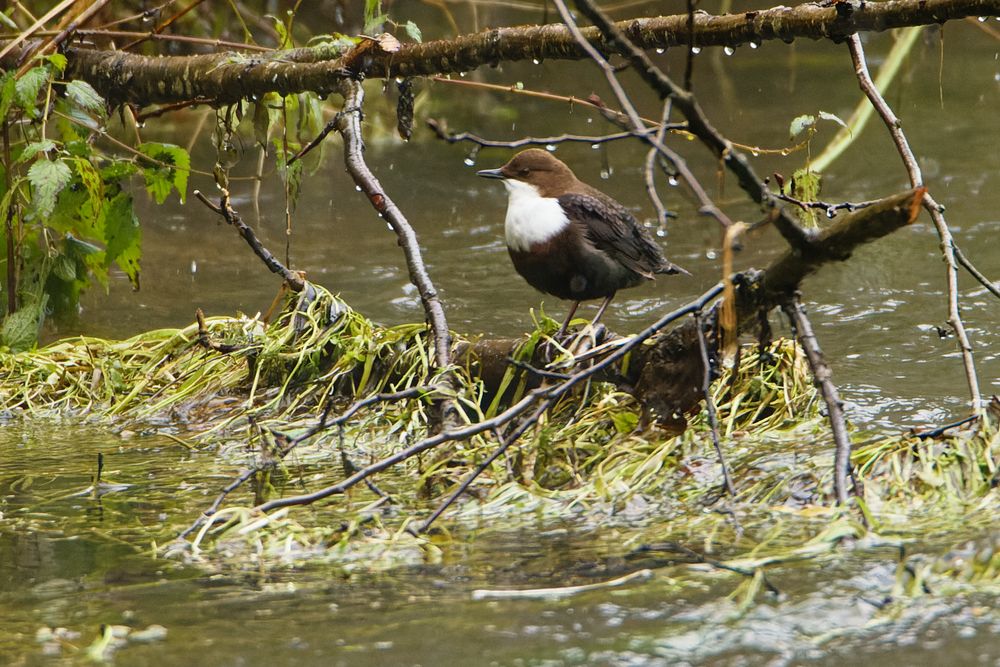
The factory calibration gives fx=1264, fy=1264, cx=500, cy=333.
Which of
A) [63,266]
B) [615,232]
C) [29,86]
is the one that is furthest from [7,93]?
[615,232]

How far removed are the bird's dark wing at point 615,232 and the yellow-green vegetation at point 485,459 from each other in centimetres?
55

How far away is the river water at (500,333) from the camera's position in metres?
2.31

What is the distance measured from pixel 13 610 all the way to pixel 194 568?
388 mm

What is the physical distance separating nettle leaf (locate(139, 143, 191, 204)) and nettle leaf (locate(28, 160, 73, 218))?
512 mm

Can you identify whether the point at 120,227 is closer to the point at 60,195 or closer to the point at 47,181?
the point at 60,195

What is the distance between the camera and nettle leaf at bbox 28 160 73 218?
422cm

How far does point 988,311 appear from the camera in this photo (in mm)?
5250

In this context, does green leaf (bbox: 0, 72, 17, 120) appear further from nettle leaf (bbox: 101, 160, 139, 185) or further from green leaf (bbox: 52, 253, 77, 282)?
green leaf (bbox: 52, 253, 77, 282)

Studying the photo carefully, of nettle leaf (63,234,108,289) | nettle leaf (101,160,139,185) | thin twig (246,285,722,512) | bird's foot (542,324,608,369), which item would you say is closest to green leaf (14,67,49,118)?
nettle leaf (101,160,139,185)

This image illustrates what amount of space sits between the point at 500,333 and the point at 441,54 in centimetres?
156

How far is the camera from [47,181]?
4.26 m

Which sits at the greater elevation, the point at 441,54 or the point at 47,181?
the point at 441,54

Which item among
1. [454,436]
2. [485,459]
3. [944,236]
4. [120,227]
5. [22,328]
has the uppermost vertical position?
[120,227]

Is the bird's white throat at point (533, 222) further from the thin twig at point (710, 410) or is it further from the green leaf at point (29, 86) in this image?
the green leaf at point (29, 86)
